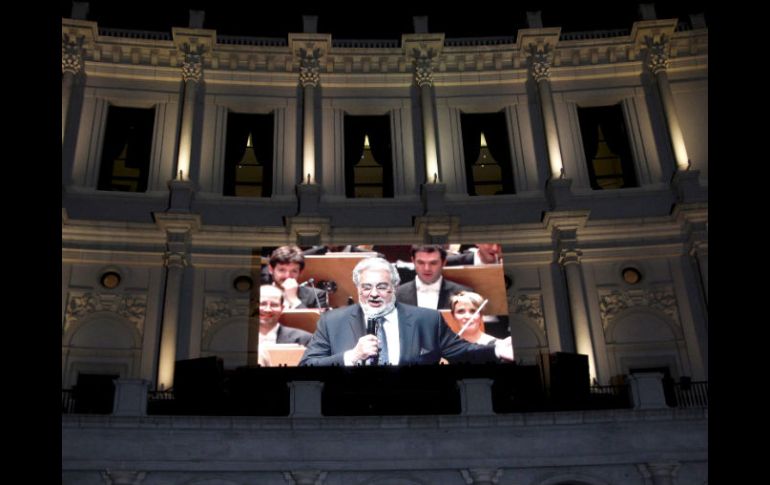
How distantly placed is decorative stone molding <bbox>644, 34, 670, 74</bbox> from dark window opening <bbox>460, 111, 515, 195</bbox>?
512cm

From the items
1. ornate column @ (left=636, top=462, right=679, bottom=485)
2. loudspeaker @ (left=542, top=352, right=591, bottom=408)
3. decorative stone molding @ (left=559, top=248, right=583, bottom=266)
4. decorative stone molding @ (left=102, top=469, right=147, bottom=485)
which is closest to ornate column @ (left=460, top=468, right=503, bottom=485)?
loudspeaker @ (left=542, top=352, right=591, bottom=408)

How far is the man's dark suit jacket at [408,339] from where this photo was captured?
21016 millimetres

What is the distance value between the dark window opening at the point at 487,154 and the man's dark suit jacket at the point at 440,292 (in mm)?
4873

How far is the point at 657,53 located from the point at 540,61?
3.84 meters

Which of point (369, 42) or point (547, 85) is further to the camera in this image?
point (369, 42)

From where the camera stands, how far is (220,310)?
23547 mm

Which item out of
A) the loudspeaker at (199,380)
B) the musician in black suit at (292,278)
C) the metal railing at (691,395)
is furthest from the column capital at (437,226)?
the loudspeaker at (199,380)

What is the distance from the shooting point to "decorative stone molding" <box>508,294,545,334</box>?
2366 centimetres

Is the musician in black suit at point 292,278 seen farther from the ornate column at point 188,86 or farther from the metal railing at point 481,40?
the metal railing at point 481,40

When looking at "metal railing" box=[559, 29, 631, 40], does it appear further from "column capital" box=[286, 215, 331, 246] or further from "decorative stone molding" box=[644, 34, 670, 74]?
"column capital" box=[286, 215, 331, 246]

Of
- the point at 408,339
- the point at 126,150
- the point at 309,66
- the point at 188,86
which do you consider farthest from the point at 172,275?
the point at 309,66

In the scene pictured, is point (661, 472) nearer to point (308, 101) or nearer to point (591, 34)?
point (308, 101)

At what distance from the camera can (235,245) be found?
2433 centimetres

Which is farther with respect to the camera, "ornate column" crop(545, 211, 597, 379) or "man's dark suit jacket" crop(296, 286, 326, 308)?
"ornate column" crop(545, 211, 597, 379)
